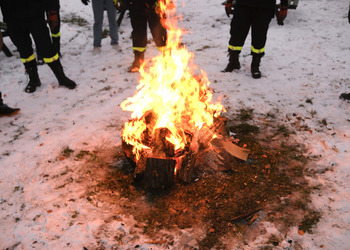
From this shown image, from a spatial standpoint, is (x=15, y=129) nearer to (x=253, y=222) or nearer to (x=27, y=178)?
(x=27, y=178)

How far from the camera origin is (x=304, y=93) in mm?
5023

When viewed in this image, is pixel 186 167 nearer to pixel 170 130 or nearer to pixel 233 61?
pixel 170 130

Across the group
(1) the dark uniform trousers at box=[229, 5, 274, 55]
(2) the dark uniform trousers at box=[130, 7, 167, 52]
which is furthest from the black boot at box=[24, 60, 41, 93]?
(1) the dark uniform trousers at box=[229, 5, 274, 55]

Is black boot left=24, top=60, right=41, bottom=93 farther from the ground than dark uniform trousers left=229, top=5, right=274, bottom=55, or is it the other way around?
dark uniform trousers left=229, top=5, right=274, bottom=55

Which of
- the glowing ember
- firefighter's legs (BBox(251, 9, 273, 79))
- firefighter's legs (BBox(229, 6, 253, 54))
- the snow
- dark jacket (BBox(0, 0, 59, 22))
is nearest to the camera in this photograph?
the snow

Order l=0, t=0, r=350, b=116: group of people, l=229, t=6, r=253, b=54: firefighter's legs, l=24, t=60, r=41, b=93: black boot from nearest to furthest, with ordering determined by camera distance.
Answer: l=0, t=0, r=350, b=116: group of people → l=229, t=6, r=253, b=54: firefighter's legs → l=24, t=60, r=41, b=93: black boot

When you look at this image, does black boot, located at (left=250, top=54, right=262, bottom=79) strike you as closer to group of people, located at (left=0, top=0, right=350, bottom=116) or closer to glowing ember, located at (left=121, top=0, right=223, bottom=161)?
group of people, located at (left=0, top=0, right=350, bottom=116)

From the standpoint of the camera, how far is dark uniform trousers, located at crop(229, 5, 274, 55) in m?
4.98

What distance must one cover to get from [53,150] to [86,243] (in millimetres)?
1809

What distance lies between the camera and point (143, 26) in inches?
225

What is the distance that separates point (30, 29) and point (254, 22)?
4513 millimetres

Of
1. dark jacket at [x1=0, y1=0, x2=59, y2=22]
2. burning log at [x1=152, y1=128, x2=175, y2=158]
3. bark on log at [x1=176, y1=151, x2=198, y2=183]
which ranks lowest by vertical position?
bark on log at [x1=176, y1=151, x2=198, y2=183]

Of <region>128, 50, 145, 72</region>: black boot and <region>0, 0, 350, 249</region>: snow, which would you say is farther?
<region>128, 50, 145, 72</region>: black boot

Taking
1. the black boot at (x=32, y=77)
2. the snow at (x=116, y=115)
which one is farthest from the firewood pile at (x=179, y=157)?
the black boot at (x=32, y=77)
